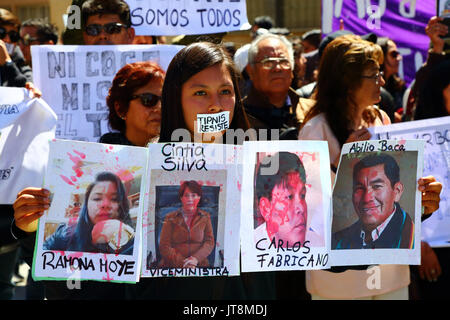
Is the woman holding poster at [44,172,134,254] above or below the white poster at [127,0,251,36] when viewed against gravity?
below

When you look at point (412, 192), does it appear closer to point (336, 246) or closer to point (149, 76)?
point (336, 246)

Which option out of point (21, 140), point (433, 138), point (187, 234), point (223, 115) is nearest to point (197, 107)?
point (223, 115)

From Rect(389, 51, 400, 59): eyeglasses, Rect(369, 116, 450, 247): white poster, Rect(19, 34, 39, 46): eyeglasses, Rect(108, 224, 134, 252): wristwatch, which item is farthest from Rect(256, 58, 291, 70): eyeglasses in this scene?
Rect(19, 34, 39, 46): eyeglasses

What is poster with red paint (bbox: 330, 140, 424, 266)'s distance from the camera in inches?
91.7

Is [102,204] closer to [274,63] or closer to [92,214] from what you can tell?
[92,214]

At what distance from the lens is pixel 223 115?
231cm

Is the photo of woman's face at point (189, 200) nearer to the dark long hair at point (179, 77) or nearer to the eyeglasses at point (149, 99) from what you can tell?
the dark long hair at point (179, 77)

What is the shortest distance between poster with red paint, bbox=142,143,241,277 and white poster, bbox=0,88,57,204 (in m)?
0.81

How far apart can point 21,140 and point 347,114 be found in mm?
1401

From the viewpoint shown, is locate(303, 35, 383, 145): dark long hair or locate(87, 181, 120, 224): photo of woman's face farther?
locate(303, 35, 383, 145): dark long hair

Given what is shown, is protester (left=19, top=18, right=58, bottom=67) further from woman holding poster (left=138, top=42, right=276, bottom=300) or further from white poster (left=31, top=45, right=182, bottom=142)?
woman holding poster (left=138, top=42, right=276, bottom=300)

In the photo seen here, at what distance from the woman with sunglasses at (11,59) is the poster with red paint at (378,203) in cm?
190

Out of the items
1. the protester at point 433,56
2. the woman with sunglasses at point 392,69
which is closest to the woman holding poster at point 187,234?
the protester at point 433,56
